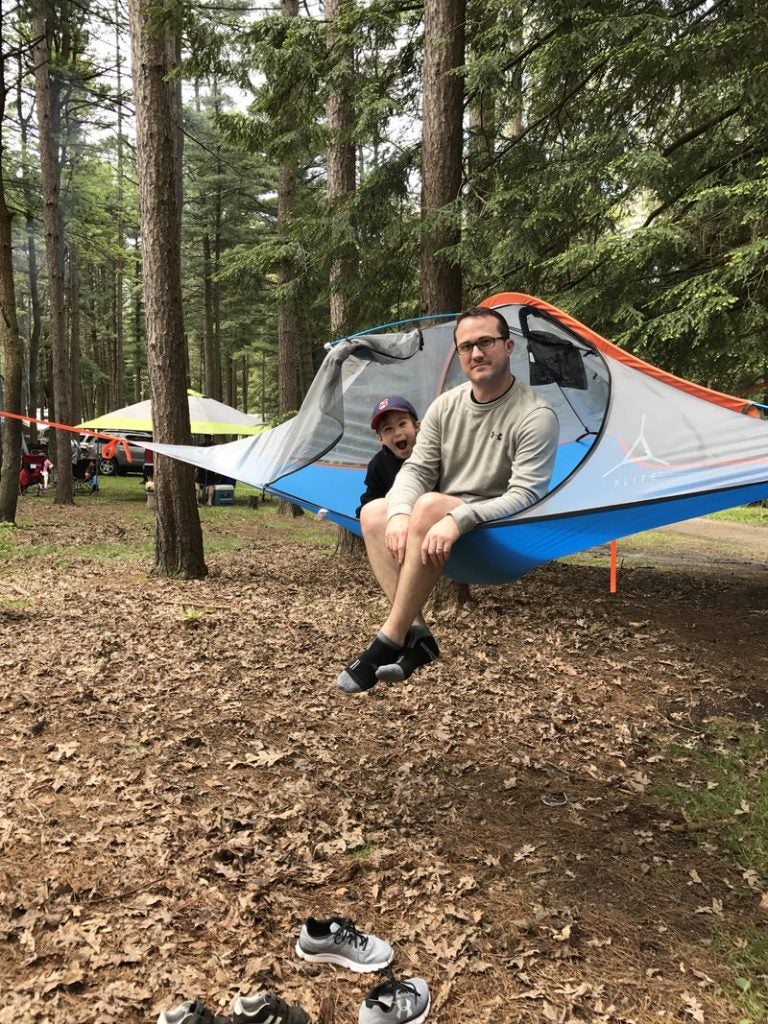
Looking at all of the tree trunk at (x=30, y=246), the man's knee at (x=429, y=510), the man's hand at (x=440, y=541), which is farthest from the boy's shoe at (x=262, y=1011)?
the tree trunk at (x=30, y=246)

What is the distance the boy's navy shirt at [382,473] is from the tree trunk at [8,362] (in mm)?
6007

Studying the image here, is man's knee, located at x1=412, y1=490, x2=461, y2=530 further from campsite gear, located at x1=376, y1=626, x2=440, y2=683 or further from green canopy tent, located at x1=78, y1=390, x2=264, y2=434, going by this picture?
green canopy tent, located at x1=78, y1=390, x2=264, y2=434

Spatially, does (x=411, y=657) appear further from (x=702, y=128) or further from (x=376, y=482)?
(x=702, y=128)

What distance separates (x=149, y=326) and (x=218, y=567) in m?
2.09

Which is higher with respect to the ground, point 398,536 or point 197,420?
point 197,420

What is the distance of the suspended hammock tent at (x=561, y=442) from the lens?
2289 mm

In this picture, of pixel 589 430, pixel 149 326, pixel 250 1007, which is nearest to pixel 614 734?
pixel 589 430

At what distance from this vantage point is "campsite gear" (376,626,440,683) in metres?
2.12

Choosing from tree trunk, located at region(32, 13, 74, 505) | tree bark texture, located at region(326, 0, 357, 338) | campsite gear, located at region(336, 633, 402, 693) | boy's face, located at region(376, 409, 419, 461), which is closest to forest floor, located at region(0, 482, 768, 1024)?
campsite gear, located at region(336, 633, 402, 693)

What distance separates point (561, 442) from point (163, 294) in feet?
10.8

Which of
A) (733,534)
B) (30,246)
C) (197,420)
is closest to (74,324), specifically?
(30,246)

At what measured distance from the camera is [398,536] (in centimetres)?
220

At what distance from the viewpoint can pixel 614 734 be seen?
3312mm

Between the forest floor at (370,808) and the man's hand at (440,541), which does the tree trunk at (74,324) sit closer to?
the forest floor at (370,808)
